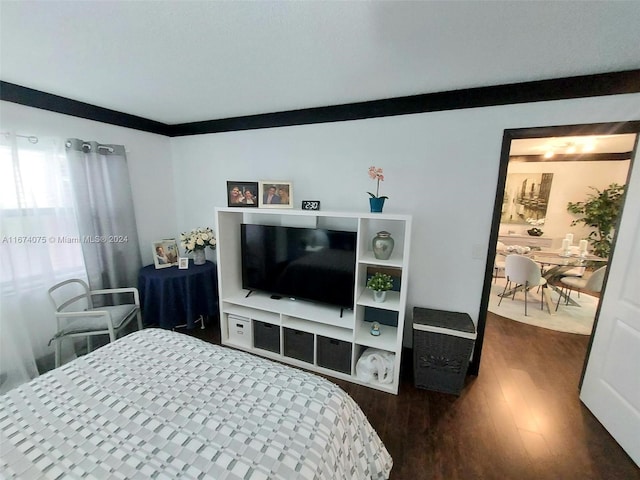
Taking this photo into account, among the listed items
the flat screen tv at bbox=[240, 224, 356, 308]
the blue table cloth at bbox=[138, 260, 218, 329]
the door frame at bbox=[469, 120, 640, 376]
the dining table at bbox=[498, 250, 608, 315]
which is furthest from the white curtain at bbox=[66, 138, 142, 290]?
the dining table at bbox=[498, 250, 608, 315]

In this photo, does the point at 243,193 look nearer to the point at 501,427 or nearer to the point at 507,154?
the point at 507,154

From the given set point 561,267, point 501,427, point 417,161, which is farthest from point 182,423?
point 561,267

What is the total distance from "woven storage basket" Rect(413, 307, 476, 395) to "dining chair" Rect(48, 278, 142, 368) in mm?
2541

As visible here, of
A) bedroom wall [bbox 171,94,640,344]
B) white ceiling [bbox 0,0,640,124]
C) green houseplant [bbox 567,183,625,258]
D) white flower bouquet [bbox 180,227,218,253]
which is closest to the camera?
white ceiling [bbox 0,0,640,124]

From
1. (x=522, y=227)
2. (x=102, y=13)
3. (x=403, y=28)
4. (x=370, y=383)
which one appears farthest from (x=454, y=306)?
(x=522, y=227)

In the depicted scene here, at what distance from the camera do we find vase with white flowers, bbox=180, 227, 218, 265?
2.83 m

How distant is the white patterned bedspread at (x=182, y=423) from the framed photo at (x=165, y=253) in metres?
1.54

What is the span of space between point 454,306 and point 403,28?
2061 mm

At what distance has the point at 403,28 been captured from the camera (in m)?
1.26

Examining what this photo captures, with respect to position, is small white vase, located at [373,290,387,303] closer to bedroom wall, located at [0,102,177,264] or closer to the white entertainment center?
the white entertainment center

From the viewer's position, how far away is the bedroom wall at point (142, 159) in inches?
83.9

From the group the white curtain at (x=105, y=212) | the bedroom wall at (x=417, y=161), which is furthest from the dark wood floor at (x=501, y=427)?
the white curtain at (x=105, y=212)

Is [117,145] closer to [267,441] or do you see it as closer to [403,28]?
[403,28]

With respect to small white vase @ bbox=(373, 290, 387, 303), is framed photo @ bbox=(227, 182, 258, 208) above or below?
above
